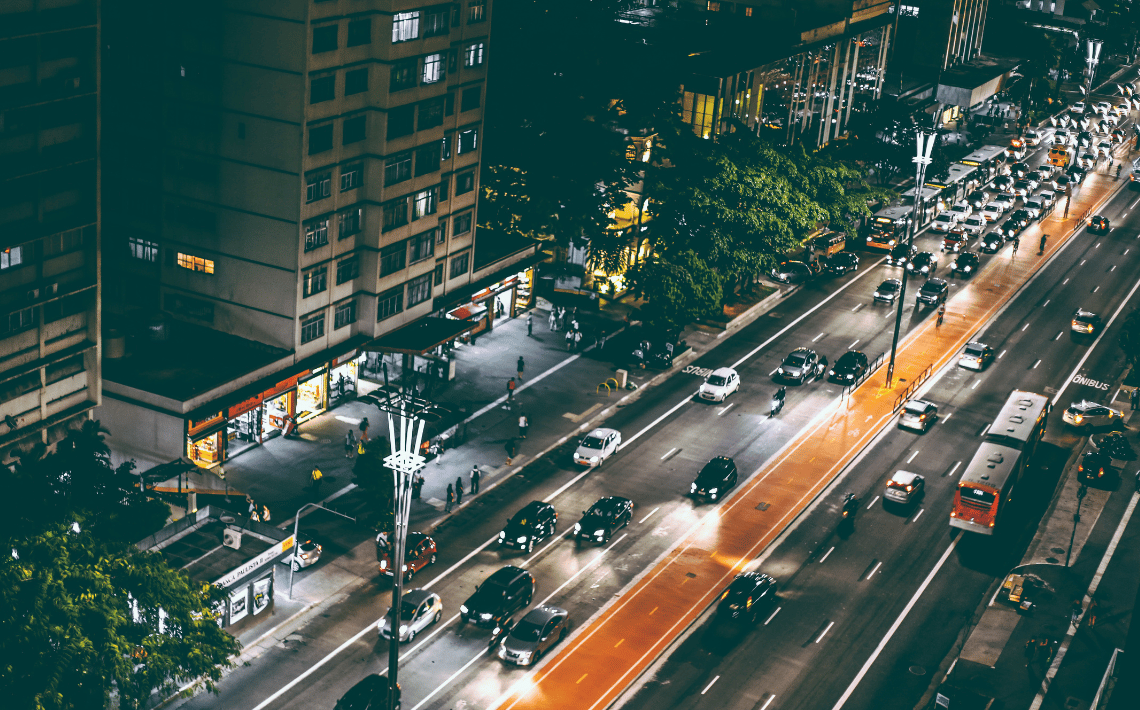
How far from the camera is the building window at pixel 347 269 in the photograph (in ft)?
306

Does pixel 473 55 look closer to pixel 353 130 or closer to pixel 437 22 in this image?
pixel 437 22

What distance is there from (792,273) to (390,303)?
51.6 m

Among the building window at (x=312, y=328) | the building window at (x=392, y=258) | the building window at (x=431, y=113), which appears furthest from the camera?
the building window at (x=431, y=113)

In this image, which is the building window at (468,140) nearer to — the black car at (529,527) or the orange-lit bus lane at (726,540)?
the black car at (529,527)

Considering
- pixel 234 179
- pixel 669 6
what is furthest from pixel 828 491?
pixel 669 6

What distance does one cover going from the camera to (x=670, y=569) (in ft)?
274

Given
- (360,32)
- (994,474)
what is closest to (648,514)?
(994,474)

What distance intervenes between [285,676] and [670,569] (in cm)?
2464

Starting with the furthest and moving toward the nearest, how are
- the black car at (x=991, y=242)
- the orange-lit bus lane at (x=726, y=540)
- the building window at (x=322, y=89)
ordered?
the black car at (x=991, y=242) → the building window at (x=322, y=89) → the orange-lit bus lane at (x=726, y=540)

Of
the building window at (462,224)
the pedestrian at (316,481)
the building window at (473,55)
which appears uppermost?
the building window at (473,55)

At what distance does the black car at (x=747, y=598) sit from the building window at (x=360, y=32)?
136ft

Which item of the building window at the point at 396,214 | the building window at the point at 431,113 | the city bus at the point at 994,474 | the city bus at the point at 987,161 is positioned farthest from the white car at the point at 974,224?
the building window at the point at 396,214

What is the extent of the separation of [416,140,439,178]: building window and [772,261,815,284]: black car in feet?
155

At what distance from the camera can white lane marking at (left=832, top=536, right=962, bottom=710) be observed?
2867 inches
